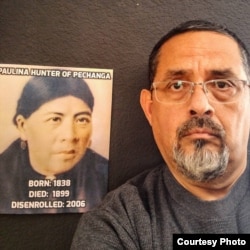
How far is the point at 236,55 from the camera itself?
0.58 meters

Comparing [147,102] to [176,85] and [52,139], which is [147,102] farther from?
[52,139]

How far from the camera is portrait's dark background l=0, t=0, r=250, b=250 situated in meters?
0.59

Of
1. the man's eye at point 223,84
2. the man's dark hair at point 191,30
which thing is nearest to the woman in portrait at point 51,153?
the man's dark hair at point 191,30

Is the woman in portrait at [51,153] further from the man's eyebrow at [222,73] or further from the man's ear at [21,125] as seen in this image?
the man's eyebrow at [222,73]

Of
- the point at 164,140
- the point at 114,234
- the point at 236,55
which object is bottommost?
the point at 114,234

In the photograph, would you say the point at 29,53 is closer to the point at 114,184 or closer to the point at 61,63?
the point at 61,63

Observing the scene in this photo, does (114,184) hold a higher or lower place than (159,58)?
lower

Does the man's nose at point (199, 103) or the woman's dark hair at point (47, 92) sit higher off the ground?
the woman's dark hair at point (47, 92)

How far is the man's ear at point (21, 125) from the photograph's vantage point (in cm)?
58

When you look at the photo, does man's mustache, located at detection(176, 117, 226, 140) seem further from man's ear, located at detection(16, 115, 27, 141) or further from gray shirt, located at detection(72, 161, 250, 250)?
man's ear, located at detection(16, 115, 27, 141)

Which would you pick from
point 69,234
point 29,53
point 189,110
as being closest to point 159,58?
point 189,110

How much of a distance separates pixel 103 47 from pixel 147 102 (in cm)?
14

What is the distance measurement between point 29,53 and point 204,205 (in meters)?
0.44

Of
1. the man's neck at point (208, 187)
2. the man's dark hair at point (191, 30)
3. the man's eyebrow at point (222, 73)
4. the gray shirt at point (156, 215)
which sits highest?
the man's dark hair at point (191, 30)
